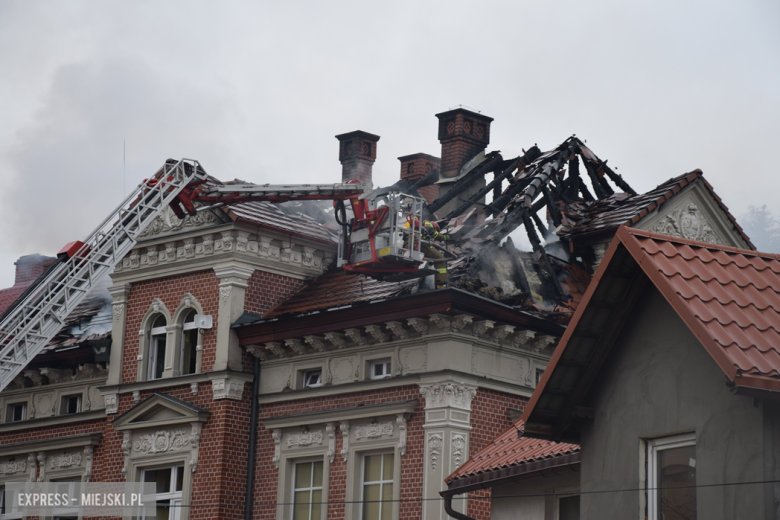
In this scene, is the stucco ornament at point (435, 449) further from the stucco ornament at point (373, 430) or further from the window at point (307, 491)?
the window at point (307, 491)

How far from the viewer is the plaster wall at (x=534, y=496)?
48.5 feet

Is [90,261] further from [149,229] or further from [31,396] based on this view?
[31,396]

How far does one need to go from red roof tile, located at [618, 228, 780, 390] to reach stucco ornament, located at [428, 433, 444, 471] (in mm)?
9825

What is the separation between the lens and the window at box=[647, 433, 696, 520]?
10195 millimetres

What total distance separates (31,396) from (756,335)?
70.4 ft

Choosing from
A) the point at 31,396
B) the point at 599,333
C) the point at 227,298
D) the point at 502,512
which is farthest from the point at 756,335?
the point at 31,396

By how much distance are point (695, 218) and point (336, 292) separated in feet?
24.4

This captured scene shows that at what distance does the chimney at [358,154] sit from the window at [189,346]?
7.46 meters

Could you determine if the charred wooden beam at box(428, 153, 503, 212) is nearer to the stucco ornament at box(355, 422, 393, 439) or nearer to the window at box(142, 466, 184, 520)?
the stucco ornament at box(355, 422, 393, 439)

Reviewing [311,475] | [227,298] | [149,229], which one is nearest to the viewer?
[311,475]

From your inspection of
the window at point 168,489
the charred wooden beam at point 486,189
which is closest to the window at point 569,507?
the window at point 168,489

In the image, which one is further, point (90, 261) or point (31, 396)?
point (31, 396)

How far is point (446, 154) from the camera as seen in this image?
28719 millimetres

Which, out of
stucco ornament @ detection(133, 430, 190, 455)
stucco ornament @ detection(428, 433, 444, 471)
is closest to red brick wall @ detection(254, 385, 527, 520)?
stucco ornament @ detection(428, 433, 444, 471)
